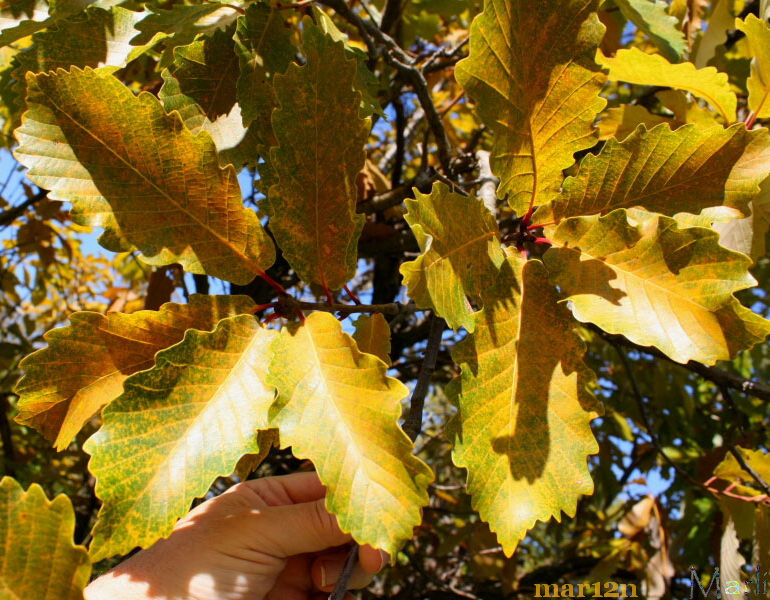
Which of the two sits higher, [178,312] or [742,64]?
[742,64]

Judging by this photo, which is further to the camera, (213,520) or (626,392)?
(626,392)

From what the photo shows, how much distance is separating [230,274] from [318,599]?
85cm

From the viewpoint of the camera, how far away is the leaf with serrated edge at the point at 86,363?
0.83 meters

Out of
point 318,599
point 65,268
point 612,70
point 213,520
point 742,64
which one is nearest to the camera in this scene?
point 612,70

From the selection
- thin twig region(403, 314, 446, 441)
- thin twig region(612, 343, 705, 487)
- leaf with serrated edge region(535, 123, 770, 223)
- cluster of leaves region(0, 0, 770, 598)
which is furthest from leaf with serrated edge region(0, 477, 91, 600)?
thin twig region(612, 343, 705, 487)

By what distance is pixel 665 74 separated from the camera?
101 centimetres

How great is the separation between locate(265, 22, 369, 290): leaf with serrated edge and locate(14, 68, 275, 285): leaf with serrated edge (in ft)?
0.25

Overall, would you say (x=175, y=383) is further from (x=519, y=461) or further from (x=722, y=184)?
(x=722, y=184)

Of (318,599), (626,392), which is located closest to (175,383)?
(318,599)

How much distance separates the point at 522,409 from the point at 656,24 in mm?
1085

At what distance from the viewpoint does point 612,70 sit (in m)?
1.01

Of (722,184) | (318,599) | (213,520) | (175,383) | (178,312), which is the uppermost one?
(722,184)

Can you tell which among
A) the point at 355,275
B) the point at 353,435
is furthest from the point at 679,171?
the point at 353,435

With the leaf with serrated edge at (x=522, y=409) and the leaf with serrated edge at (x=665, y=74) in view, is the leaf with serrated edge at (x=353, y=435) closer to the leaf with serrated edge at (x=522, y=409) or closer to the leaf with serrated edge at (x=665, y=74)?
the leaf with serrated edge at (x=522, y=409)
